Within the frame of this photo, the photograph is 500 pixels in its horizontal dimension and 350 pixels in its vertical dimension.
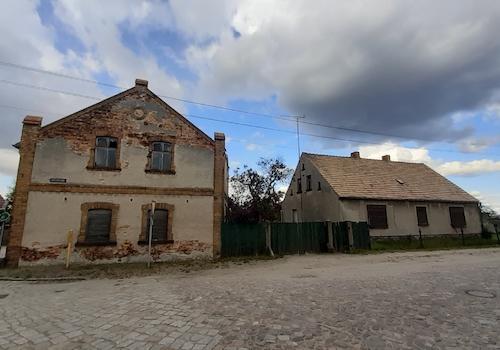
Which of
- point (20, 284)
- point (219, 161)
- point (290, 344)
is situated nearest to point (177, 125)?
point (219, 161)

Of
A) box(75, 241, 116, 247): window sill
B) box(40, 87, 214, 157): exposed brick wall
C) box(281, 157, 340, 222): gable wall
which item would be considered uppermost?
box(40, 87, 214, 157): exposed brick wall

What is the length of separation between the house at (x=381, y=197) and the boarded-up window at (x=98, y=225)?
14348mm

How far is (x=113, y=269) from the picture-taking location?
13.3 m

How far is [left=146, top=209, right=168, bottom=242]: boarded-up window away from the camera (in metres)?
15.4

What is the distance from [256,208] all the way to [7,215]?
12.2m

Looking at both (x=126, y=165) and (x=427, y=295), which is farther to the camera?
(x=126, y=165)

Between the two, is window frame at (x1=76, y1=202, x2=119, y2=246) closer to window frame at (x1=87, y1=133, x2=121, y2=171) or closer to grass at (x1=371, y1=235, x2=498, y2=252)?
window frame at (x1=87, y1=133, x2=121, y2=171)

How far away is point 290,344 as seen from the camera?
4.49m

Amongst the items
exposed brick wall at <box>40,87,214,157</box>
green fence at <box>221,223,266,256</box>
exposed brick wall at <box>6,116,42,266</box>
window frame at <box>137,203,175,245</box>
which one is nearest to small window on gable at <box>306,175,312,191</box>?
green fence at <box>221,223,266,256</box>

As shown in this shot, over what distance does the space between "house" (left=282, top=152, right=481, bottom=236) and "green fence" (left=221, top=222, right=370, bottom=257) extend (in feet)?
6.35

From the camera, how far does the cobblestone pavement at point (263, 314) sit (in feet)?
15.3

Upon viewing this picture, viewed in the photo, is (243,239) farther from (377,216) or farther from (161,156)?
(377,216)

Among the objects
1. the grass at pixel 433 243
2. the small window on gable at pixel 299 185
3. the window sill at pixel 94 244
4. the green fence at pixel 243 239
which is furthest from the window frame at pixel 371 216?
the window sill at pixel 94 244

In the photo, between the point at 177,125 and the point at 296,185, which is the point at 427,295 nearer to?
the point at 177,125
